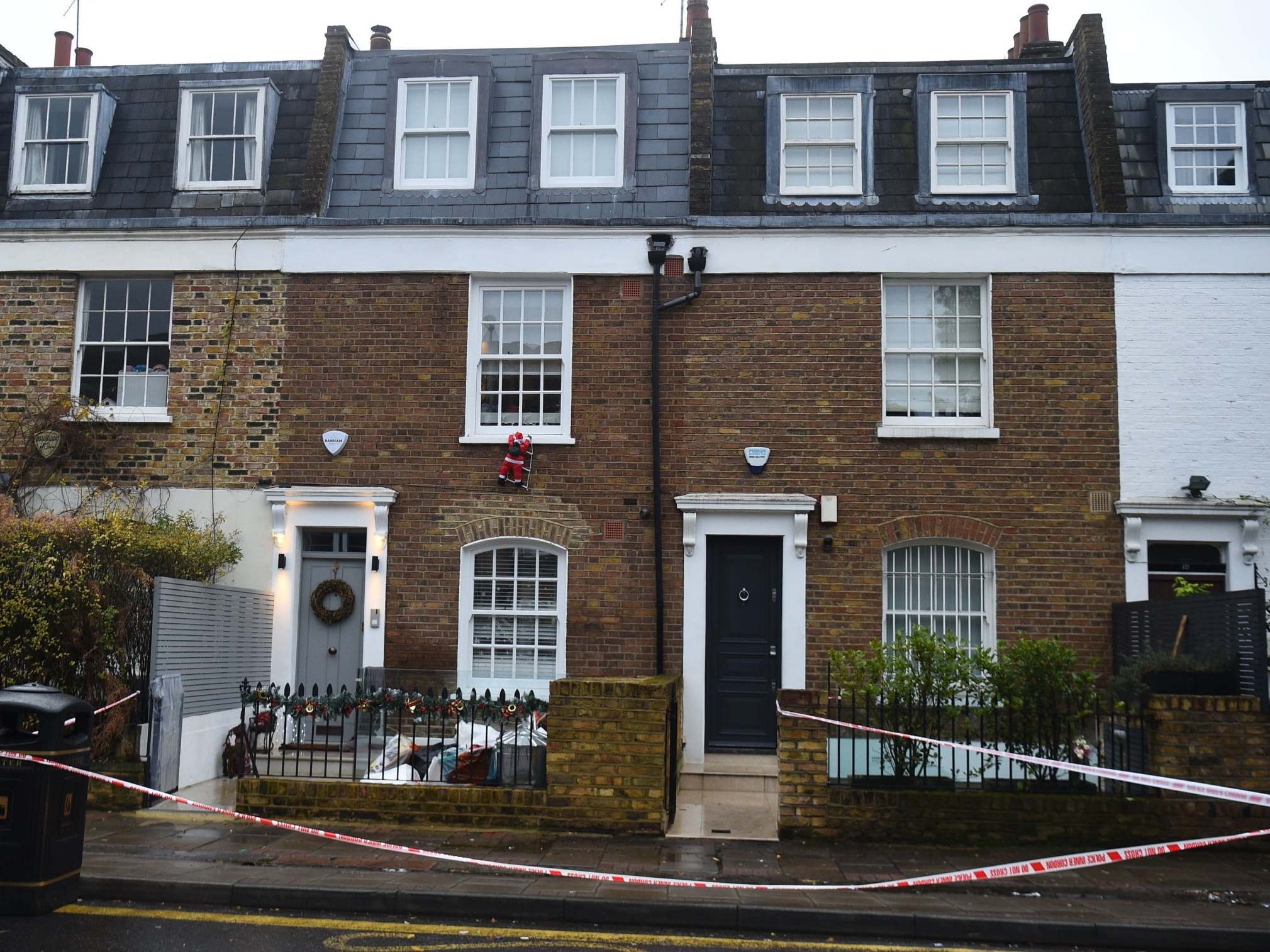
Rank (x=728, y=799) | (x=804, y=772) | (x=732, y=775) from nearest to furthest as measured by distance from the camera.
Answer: (x=804, y=772) < (x=728, y=799) < (x=732, y=775)

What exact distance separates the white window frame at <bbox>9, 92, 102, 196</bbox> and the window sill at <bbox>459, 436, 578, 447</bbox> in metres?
6.30

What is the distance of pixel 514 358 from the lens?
13.4 meters

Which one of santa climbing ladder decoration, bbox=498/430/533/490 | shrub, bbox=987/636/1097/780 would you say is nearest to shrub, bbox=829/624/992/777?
shrub, bbox=987/636/1097/780

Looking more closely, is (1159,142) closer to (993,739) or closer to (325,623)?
(993,739)

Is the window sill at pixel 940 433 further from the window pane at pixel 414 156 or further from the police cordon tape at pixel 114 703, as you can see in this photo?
the police cordon tape at pixel 114 703

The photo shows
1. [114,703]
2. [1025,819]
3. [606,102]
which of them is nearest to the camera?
[1025,819]

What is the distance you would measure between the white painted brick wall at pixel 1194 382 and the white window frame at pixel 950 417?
1.48 meters

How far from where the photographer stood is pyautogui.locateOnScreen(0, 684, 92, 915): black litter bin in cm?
686

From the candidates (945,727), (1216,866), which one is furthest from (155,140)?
(1216,866)

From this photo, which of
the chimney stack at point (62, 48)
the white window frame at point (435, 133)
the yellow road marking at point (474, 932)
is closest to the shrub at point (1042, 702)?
the yellow road marking at point (474, 932)

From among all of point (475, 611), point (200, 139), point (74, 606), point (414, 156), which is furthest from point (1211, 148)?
point (74, 606)

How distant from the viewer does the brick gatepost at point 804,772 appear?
918 centimetres

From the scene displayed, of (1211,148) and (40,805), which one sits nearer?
(40,805)

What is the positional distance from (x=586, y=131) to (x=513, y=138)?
946 mm
